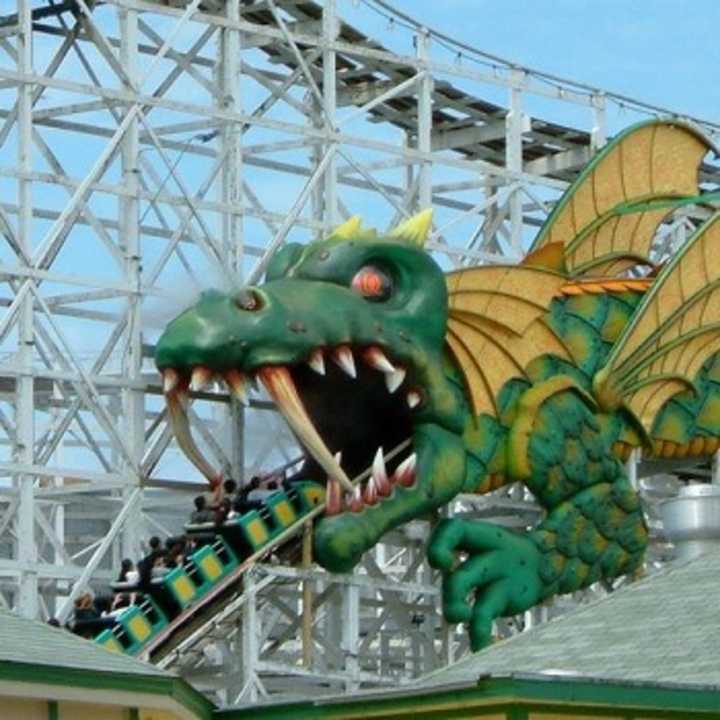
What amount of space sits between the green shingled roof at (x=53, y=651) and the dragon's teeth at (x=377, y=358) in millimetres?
15417

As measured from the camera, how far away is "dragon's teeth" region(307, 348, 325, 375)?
4375cm

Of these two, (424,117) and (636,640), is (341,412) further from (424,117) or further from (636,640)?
(636,640)

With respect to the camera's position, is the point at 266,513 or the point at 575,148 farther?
the point at 575,148

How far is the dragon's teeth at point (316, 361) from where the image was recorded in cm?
4375

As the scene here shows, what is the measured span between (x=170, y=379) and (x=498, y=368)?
16.7 ft

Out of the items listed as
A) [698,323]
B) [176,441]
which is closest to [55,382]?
[176,441]

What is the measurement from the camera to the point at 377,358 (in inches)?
1754

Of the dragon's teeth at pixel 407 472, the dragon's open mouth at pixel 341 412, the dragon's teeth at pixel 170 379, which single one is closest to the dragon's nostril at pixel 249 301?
the dragon's open mouth at pixel 341 412

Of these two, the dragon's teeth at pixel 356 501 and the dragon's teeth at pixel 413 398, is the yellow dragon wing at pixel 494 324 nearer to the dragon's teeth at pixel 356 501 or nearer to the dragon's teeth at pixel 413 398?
the dragon's teeth at pixel 413 398

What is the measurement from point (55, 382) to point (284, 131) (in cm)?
464

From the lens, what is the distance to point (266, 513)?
44156mm

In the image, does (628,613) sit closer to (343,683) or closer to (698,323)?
(343,683)

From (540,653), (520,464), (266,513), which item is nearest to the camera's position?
(540,653)

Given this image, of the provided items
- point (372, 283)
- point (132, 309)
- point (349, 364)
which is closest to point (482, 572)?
point (349, 364)
